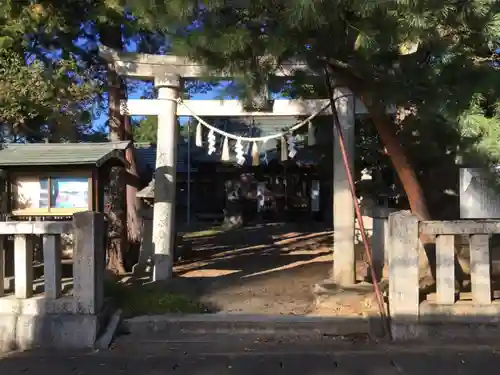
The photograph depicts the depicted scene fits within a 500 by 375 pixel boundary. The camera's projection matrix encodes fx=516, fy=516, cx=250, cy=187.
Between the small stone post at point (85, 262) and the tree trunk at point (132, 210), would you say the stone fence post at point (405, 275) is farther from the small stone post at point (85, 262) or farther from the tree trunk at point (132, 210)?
the tree trunk at point (132, 210)

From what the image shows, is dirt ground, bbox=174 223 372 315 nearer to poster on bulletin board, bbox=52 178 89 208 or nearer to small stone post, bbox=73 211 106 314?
small stone post, bbox=73 211 106 314

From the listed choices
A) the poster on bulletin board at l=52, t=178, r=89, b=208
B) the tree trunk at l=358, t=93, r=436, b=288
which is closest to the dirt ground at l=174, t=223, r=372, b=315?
the tree trunk at l=358, t=93, r=436, b=288

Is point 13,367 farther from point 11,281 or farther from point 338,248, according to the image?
point 338,248

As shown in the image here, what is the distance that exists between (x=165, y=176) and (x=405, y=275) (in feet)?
14.0

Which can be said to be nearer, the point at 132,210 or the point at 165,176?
the point at 165,176

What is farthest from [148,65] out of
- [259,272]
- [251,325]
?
[251,325]

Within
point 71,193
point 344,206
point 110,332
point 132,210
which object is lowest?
point 110,332

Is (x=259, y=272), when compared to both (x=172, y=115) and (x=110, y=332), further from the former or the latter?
(x=110, y=332)

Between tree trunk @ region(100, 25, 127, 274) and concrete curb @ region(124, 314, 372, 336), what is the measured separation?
3.75 m

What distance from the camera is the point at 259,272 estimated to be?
9258 millimetres

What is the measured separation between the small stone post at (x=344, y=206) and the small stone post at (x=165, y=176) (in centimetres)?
261

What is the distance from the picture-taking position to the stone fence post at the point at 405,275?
5.45m

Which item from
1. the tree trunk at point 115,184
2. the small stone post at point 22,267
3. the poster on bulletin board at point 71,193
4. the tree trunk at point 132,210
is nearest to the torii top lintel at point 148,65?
the tree trunk at point 115,184

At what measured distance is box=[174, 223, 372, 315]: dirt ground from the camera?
22.7 feet
